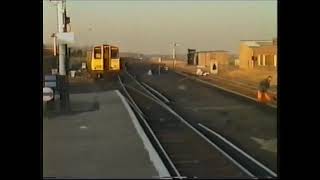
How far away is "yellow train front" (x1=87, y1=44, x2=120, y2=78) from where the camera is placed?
2.81 m

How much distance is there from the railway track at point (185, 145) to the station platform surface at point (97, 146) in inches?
2.8

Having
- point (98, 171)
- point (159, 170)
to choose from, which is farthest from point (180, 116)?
point (98, 171)

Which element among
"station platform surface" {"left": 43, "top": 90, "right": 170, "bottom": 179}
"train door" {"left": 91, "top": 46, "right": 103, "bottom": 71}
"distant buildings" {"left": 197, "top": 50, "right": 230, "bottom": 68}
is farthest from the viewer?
"distant buildings" {"left": 197, "top": 50, "right": 230, "bottom": 68}

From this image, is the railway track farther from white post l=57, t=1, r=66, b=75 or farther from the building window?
white post l=57, t=1, r=66, b=75

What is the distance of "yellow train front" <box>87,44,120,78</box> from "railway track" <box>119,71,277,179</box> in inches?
3.6

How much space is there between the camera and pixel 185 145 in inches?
115

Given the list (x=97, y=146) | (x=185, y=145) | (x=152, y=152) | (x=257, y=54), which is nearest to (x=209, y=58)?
(x=257, y=54)

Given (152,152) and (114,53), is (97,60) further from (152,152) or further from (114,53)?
(152,152)

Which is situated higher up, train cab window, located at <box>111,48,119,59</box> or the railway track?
train cab window, located at <box>111,48,119,59</box>

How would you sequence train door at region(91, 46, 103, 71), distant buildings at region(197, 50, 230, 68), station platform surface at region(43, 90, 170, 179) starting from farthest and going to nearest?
1. distant buildings at region(197, 50, 230, 68)
2. train door at region(91, 46, 103, 71)
3. station platform surface at region(43, 90, 170, 179)

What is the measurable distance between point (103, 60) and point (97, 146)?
1.55 ft

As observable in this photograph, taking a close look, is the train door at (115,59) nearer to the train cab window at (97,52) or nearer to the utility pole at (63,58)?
the train cab window at (97,52)

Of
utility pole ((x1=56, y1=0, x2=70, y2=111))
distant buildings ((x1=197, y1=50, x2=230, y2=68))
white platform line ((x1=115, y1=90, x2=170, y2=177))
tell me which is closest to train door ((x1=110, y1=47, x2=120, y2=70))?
white platform line ((x1=115, y1=90, x2=170, y2=177))
